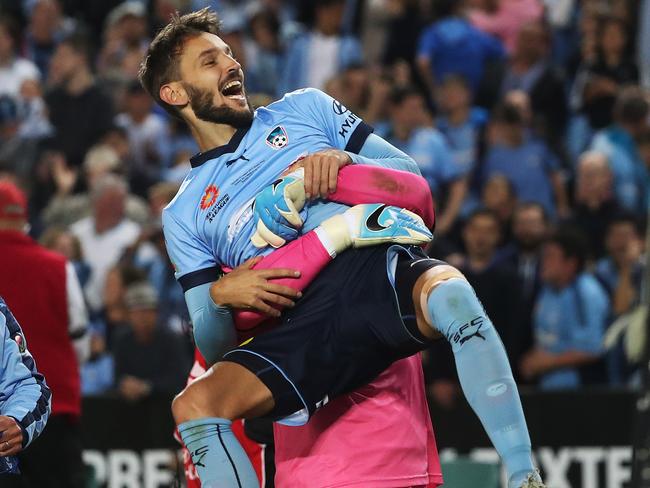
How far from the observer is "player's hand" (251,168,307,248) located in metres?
4.75

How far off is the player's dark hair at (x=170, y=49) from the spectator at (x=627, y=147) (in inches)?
218

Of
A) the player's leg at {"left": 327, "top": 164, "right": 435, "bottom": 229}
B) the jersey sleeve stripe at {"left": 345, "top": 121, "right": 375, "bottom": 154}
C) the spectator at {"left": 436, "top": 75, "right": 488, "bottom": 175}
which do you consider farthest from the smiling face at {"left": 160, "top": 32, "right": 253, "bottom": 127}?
the spectator at {"left": 436, "top": 75, "right": 488, "bottom": 175}

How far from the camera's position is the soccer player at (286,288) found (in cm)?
450

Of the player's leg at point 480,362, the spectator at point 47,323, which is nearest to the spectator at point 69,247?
the spectator at point 47,323

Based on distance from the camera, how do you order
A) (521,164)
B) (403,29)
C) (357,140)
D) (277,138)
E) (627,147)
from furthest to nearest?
(403,29), (521,164), (627,147), (357,140), (277,138)

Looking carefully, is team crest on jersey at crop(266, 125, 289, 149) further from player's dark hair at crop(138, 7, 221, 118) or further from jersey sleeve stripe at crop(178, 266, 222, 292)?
jersey sleeve stripe at crop(178, 266, 222, 292)

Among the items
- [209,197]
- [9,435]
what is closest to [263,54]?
[209,197]

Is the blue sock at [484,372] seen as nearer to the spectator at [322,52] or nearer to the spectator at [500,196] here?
the spectator at [500,196]

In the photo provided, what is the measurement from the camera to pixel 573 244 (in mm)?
9164

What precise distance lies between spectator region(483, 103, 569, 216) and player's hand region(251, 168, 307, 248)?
599 centimetres

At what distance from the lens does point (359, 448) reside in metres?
4.92

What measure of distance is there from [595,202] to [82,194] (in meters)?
4.30

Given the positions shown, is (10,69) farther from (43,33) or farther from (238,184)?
(238,184)

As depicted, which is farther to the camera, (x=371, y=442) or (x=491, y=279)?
(x=491, y=279)
